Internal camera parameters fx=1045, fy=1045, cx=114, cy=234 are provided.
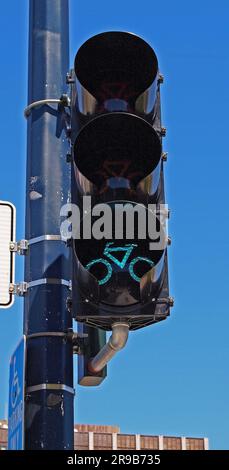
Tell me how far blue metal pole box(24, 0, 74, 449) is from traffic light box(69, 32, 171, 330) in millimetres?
828

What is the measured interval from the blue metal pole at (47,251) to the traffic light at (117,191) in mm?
828

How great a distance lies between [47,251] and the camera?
20.2 ft

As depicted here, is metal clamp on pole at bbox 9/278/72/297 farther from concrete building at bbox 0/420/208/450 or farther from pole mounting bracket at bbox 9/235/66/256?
concrete building at bbox 0/420/208/450

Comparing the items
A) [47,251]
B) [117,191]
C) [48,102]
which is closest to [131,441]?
[48,102]

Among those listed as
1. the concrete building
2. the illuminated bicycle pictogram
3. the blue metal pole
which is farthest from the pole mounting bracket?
the concrete building

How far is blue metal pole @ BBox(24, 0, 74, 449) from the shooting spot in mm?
5797

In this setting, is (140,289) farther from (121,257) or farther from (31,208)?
(31,208)

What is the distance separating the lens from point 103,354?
5.27m

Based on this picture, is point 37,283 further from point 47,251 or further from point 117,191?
point 117,191

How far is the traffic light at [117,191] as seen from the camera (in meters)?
5.07

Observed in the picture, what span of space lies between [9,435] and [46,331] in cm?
63

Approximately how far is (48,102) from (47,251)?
98cm

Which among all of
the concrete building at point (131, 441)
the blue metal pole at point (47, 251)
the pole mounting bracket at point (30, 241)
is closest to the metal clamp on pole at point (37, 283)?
the blue metal pole at point (47, 251)
